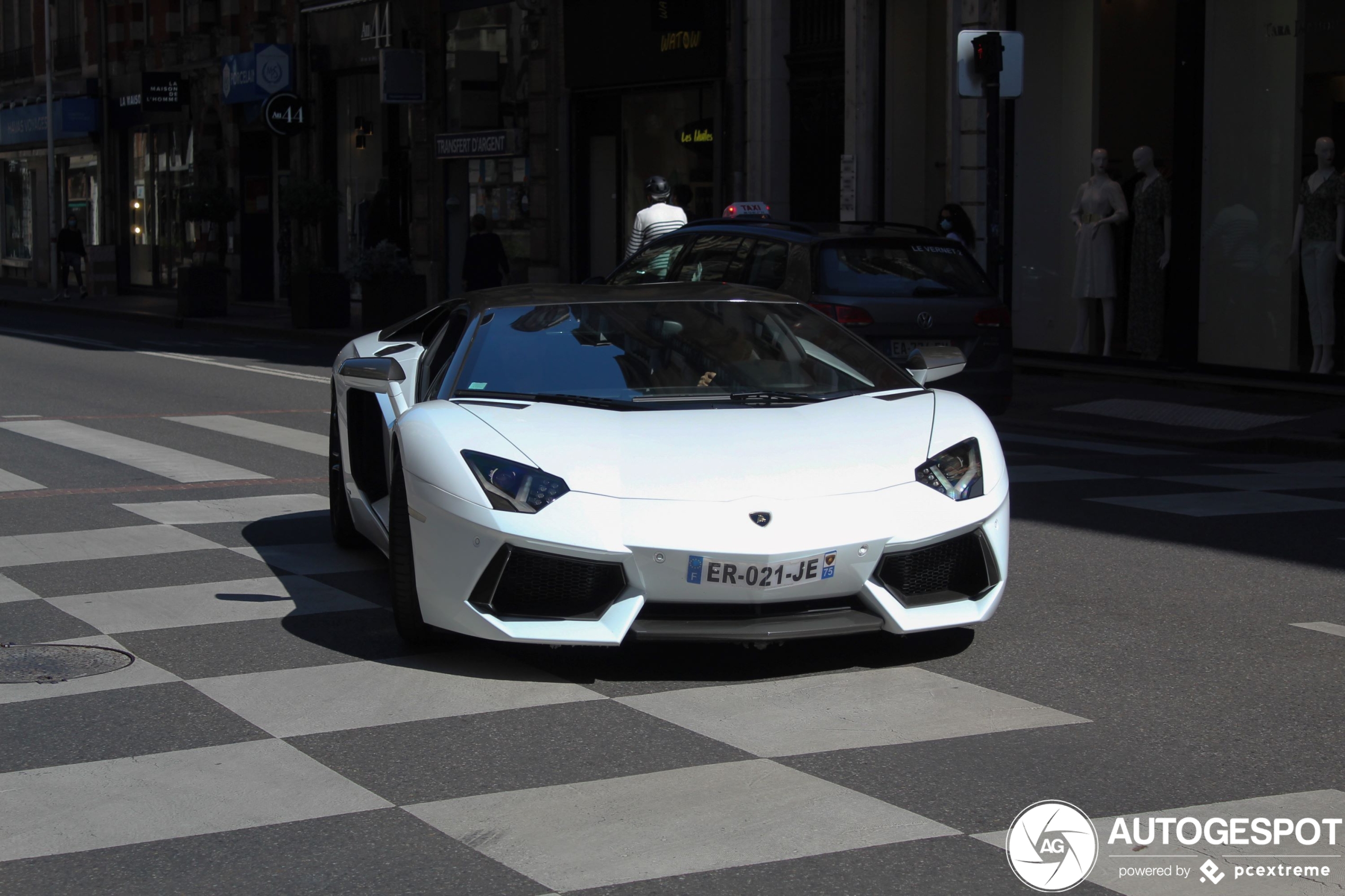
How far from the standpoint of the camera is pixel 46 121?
45.8 metres

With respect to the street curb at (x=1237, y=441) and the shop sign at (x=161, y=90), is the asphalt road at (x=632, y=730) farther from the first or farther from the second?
the shop sign at (x=161, y=90)

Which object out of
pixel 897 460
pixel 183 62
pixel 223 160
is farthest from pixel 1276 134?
pixel 183 62

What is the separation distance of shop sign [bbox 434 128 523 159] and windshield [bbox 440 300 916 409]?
73.1 ft

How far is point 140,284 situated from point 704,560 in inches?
1582

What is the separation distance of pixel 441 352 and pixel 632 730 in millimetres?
2345

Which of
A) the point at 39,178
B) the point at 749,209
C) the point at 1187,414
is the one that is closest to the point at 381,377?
the point at 1187,414

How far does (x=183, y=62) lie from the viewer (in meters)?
40.6

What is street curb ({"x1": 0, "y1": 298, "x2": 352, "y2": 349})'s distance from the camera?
25.8 meters

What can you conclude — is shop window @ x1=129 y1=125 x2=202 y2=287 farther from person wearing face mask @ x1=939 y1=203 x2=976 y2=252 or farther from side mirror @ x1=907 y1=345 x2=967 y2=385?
side mirror @ x1=907 y1=345 x2=967 y2=385

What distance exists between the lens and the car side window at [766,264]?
1303 centimetres

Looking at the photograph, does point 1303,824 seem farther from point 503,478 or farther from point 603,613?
point 503,478

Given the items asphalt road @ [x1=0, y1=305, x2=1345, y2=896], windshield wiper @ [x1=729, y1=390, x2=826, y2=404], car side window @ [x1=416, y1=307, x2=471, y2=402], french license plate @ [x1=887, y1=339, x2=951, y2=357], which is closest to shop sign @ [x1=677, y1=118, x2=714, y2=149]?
french license plate @ [x1=887, y1=339, x2=951, y2=357]

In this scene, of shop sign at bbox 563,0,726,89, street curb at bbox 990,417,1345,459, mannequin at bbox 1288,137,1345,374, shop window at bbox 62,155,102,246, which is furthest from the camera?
shop window at bbox 62,155,102,246

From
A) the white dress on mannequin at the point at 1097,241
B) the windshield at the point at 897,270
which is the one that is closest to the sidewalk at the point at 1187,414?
the white dress on mannequin at the point at 1097,241
